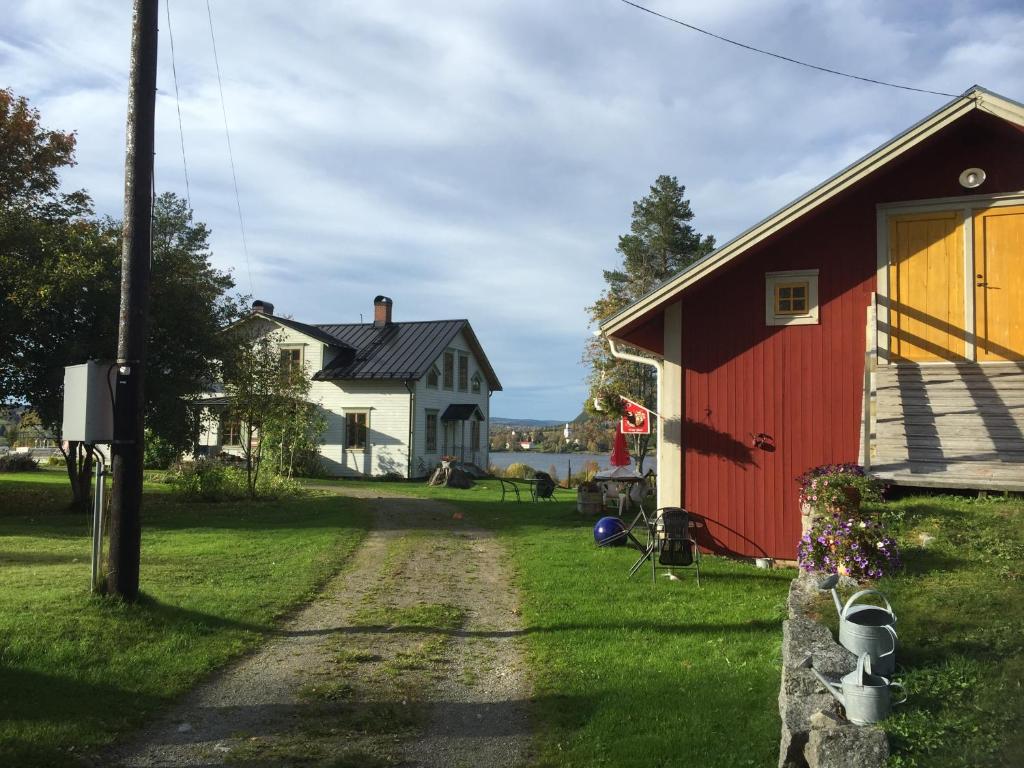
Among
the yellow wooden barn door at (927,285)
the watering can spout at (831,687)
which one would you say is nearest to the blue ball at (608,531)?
the yellow wooden barn door at (927,285)

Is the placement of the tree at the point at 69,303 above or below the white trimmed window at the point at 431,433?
above

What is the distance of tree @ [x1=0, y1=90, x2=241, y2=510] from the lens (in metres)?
14.6

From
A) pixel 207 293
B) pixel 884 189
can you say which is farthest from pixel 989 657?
pixel 207 293

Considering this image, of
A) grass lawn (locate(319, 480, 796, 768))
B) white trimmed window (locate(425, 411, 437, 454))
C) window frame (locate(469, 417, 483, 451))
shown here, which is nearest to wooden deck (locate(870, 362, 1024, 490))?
grass lawn (locate(319, 480, 796, 768))

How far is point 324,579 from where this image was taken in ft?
31.5

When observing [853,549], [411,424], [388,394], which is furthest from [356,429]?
[853,549]

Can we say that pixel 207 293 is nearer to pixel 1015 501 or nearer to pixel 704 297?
pixel 704 297

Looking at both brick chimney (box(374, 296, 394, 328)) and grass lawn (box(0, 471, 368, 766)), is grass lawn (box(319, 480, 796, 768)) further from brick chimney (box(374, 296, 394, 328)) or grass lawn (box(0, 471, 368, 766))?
brick chimney (box(374, 296, 394, 328))

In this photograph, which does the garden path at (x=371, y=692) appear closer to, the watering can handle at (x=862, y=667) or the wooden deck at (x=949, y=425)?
the watering can handle at (x=862, y=667)

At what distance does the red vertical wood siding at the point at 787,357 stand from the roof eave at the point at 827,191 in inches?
13.4

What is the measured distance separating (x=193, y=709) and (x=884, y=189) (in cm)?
987

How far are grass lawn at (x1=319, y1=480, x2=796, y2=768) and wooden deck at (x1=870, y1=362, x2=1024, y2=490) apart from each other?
1996 millimetres

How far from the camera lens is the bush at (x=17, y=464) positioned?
31.5m

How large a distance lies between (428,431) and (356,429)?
284 cm
